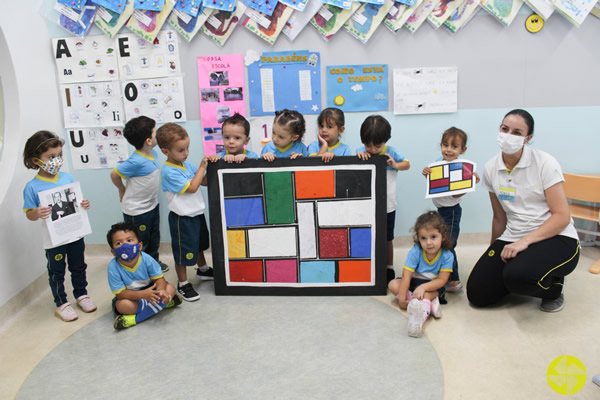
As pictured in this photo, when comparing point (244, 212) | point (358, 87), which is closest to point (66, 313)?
point (244, 212)

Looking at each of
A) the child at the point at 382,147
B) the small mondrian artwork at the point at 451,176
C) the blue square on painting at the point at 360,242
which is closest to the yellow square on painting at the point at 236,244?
the blue square on painting at the point at 360,242

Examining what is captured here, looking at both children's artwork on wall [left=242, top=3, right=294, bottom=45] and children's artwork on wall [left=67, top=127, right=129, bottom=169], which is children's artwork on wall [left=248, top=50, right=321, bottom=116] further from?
children's artwork on wall [left=67, top=127, right=129, bottom=169]

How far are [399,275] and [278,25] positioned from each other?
68.9 inches

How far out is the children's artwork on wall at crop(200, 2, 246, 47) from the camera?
2.90 meters

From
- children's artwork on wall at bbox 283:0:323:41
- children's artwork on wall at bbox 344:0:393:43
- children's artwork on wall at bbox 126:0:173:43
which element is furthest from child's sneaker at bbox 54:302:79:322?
children's artwork on wall at bbox 344:0:393:43

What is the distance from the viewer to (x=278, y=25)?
9.48 feet

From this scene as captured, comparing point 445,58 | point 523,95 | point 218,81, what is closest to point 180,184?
point 218,81

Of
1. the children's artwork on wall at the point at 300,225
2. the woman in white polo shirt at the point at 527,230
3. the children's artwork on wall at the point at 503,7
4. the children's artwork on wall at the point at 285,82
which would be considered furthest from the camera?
the children's artwork on wall at the point at 285,82

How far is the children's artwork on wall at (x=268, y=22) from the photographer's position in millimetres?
2875

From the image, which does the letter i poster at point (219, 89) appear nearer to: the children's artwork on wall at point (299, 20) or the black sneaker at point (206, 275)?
the children's artwork on wall at point (299, 20)

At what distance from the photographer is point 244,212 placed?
252cm

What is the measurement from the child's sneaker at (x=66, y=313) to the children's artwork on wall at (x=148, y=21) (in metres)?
1.71

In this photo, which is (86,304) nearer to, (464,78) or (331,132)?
(331,132)

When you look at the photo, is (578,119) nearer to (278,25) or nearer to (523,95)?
(523,95)
